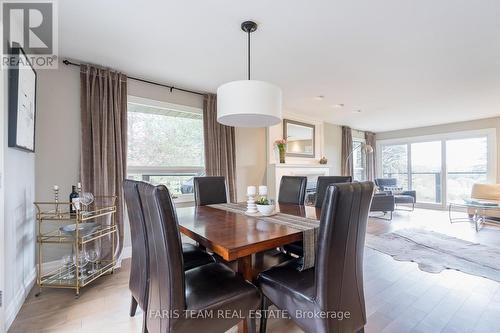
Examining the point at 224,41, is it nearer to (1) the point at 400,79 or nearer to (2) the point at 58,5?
(2) the point at 58,5

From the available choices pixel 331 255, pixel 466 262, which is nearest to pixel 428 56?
pixel 466 262

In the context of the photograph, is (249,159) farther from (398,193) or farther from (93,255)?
(398,193)

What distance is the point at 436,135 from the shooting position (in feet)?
21.3

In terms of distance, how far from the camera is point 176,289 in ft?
3.67

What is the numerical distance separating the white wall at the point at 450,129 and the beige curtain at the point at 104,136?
23.9 feet

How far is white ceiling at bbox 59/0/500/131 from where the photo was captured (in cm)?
186

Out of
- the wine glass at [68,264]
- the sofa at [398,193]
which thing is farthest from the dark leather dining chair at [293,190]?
the sofa at [398,193]

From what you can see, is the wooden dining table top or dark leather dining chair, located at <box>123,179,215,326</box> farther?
dark leather dining chair, located at <box>123,179,215,326</box>

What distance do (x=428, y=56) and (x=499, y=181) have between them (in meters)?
4.97

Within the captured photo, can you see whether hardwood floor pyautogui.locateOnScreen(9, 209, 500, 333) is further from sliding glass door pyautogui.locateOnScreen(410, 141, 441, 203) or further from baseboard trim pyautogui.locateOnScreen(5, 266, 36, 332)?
sliding glass door pyautogui.locateOnScreen(410, 141, 441, 203)

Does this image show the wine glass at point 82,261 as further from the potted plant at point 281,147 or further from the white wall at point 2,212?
the potted plant at point 281,147

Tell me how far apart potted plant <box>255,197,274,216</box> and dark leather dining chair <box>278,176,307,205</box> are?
862 mm

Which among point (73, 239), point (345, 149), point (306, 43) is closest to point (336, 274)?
point (306, 43)

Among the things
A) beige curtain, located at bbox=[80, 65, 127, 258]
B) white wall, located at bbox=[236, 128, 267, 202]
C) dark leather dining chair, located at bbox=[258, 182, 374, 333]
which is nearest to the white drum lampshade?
dark leather dining chair, located at bbox=[258, 182, 374, 333]
